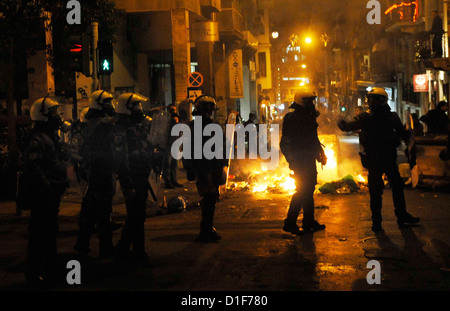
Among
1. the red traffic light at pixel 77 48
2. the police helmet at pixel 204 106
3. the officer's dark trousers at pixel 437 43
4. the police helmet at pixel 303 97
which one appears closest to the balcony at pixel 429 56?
the officer's dark trousers at pixel 437 43

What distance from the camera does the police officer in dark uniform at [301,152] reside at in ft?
30.1

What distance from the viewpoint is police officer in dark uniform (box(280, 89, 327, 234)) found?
9188 millimetres

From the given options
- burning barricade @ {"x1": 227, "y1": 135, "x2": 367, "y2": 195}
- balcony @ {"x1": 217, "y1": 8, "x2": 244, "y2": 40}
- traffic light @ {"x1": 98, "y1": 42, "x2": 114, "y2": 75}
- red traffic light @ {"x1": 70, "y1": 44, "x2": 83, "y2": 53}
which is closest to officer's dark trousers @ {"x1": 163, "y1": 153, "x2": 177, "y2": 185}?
burning barricade @ {"x1": 227, "y1": 135, "x2": 367, "y2": 195}

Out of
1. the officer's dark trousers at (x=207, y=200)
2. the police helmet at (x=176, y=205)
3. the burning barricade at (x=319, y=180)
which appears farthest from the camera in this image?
the burning barricade at (x=319, y=180)

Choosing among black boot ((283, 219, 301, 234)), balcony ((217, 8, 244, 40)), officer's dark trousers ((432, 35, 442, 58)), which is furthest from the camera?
balcony ((217, 8, 244, 40))

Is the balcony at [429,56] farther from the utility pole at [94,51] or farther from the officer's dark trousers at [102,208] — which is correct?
the officer's dark trousers at [102,208]

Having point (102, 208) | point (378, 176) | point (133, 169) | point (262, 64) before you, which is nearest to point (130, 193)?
point (133, 169)

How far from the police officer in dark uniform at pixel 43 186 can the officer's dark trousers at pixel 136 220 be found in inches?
32.3

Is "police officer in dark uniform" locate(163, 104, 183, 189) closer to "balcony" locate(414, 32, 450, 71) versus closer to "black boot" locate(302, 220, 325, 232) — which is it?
"black boot" locate(302, 220, 325, 232)

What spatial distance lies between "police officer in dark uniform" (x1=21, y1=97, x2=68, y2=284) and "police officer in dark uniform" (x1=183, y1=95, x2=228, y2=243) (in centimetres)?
200

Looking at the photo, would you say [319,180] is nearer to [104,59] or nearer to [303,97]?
[104,59]

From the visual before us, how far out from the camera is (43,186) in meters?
7.15

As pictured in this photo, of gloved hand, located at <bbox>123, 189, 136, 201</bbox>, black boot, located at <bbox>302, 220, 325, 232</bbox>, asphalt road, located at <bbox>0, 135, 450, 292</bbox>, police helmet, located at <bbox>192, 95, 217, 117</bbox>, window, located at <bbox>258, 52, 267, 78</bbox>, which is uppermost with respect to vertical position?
window, located at <bbox>258, 52, 267, 78</bbox>

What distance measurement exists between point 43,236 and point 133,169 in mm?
1296
